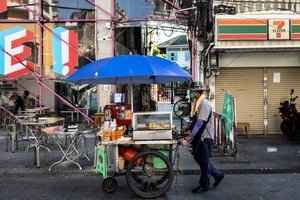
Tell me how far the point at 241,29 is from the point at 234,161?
5.37 metres

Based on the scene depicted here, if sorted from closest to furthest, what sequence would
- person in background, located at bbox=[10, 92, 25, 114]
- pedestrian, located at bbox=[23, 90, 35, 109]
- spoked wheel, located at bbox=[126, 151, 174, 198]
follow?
spoked wheel, located at bbox=[126, 151, 174, 198], person in background, located at bbox=[10, 92, 25, 114], pedestrian, located at bbox=[23, 90, 35, 109]

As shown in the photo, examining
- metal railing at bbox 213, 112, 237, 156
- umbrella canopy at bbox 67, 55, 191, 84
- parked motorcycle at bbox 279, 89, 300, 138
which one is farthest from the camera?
parked motorcycle at bbox 279, 89, 300, 138

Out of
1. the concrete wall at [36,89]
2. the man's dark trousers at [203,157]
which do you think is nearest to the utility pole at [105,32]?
the concrete wall at [36,89]

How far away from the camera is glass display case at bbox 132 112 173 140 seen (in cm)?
1025

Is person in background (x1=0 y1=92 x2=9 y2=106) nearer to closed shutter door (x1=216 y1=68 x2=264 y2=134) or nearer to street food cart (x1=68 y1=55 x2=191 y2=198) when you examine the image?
closed shutter door (x1=216 y1=68 x2=264 y2=134)

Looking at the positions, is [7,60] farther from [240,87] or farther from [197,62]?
[240,87]

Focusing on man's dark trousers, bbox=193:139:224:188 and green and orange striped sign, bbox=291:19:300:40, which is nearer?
man's dark trousers, bbox=193:139:224:188

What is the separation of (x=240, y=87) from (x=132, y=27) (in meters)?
3.76

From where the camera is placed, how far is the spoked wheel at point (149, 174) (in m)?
10.1

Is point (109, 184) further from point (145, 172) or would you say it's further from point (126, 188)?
point (145, 172)

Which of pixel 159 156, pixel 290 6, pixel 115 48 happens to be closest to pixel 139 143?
pixel 159 156

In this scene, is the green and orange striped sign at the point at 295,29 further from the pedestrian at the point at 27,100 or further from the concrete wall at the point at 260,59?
the pedestrian at the point at 27,100

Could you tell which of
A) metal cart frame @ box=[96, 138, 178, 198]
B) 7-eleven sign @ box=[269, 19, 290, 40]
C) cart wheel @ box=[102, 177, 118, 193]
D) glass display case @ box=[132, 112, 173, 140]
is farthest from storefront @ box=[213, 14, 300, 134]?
cart wheel @ box=[102, 177, 118, 193]

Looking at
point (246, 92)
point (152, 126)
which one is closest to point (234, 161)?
point (152, 126)
